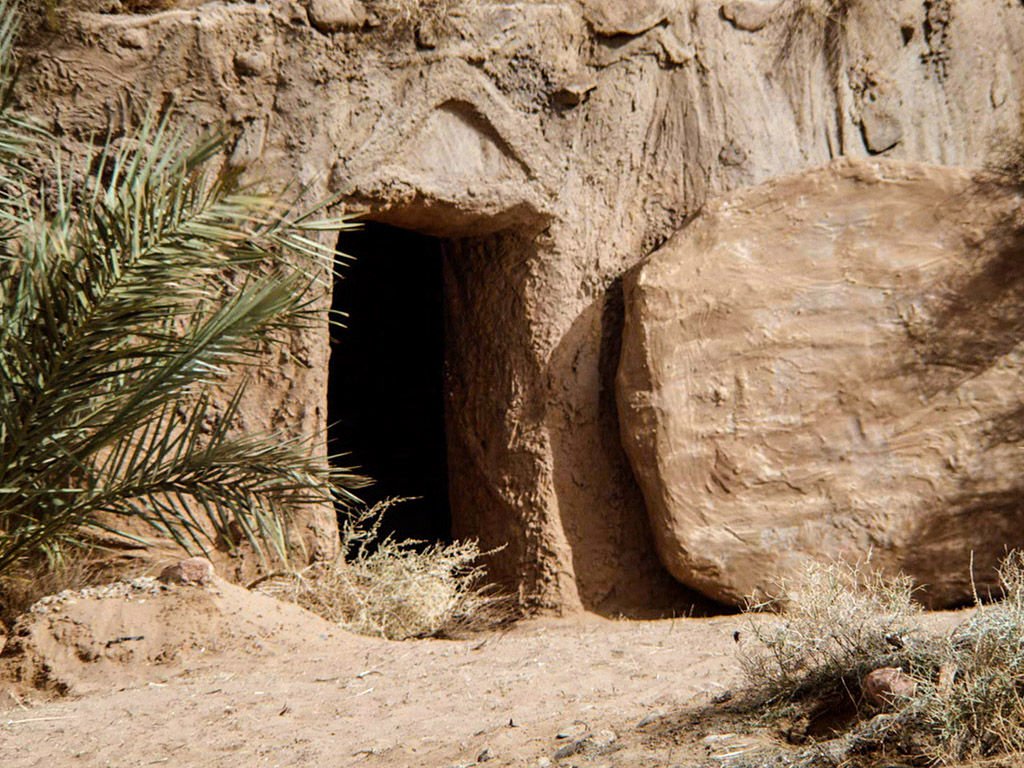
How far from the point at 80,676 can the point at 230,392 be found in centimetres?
160

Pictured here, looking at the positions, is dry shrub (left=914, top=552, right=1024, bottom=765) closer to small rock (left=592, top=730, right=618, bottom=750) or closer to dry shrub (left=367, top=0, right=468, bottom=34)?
small rock (left=592, top=730, right=618, bottom=750)

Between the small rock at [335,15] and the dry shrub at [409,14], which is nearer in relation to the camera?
the small rock at [335,15]

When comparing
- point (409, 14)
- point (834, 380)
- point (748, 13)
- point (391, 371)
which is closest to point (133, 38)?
point (409, 14)

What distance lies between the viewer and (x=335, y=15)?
21.7ft

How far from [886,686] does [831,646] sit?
421mm

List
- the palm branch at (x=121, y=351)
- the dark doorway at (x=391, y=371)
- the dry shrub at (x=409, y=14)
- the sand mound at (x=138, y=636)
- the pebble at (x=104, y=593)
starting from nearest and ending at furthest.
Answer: the palm branch at (x=121, y=351), the sand mound at (x=138, y=636), the pebble at (x=104, y=593), the dry shrub at (x=409, y=14), the dark doorway at (x=391, y=371)

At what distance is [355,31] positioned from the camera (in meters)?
6.66

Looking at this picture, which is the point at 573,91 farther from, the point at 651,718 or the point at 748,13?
the point at 651,718

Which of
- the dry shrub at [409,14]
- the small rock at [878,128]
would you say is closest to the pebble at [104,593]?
the dry shrub at [409,14]

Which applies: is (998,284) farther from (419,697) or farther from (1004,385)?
(419,697)

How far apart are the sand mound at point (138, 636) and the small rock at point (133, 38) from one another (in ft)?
8.18

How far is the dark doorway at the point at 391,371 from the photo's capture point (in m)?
9.57

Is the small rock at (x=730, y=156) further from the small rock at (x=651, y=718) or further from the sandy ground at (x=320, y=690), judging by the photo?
the small rock at (x=651, y=718)

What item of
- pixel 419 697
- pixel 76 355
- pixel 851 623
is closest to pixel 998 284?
pixel 851 623
